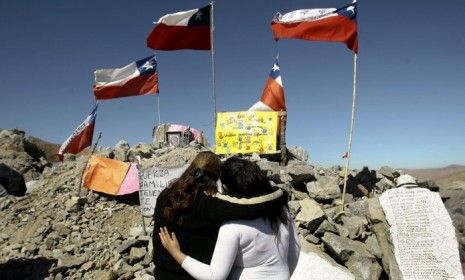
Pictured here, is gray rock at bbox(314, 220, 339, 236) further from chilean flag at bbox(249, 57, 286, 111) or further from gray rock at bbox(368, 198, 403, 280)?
chilean flag at bbox(249, 57, 286, 111)

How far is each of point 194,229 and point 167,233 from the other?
218 millimetres

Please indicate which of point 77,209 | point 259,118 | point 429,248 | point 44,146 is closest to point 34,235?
point 77,209

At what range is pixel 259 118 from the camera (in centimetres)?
1294

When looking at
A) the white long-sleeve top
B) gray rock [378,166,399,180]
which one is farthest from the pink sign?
the white long-sleeve top

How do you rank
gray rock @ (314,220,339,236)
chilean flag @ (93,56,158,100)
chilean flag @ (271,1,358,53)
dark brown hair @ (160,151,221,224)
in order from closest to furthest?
1. dark brown hair @ (160,151,221,224)
2. gray rock @ (314,220,339,236)
3. chilean flag @ (271,1,358,53)
4. chilean flag @ (93,56,158,100)

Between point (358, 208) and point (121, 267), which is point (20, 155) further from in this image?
point (358, 208)

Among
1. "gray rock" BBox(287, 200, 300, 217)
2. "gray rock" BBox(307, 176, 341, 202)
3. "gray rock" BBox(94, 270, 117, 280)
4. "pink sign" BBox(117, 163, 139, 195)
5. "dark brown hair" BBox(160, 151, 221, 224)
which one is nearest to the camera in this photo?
"dark brown hair" BBox(160, 151, 221, 224)

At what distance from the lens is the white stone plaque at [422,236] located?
7.07 m

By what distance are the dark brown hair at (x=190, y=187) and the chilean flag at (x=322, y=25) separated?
8657 mm

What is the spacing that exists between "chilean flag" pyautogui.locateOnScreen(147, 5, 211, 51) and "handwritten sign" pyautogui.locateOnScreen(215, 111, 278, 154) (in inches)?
109

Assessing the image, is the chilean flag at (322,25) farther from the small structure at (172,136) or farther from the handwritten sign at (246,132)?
the small structure at (172,136)

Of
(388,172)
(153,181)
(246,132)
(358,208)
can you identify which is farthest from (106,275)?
(388,172)

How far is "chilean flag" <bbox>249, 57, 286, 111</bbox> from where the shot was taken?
13812 mm

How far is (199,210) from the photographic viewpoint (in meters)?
2.89
